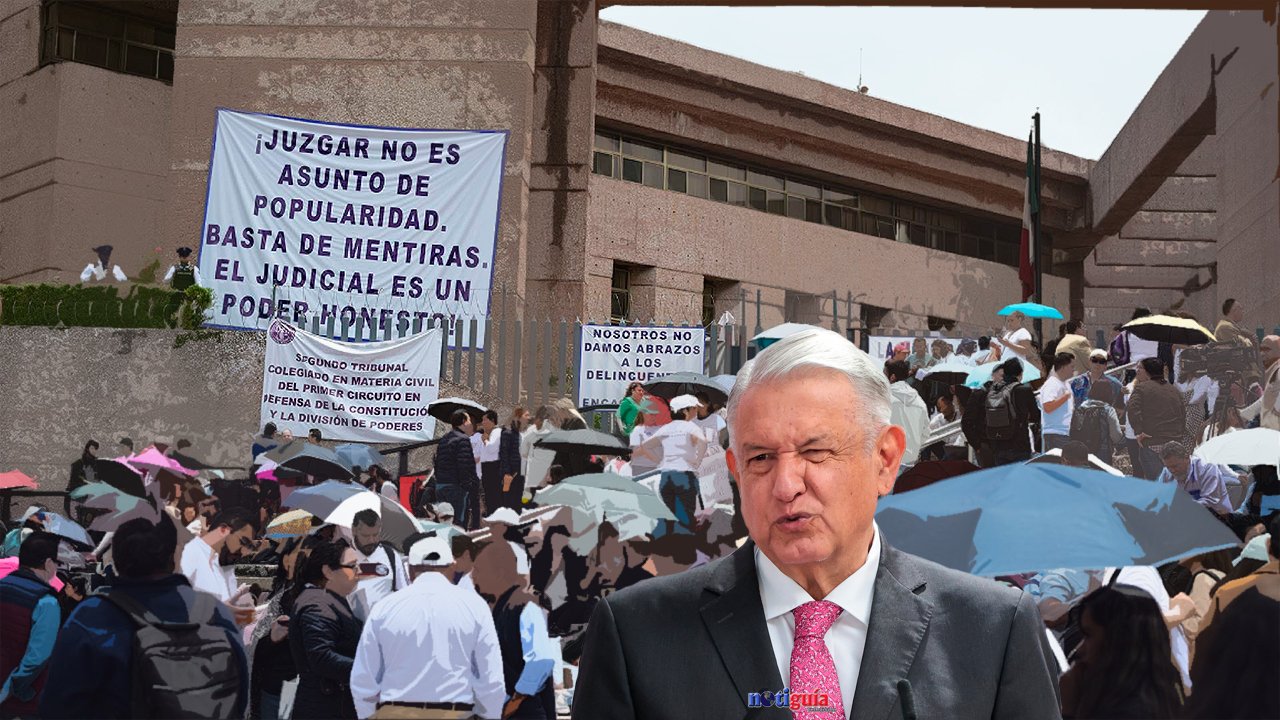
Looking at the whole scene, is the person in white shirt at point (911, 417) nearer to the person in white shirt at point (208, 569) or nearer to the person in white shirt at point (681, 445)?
the person in white shirt at point (681, 445)

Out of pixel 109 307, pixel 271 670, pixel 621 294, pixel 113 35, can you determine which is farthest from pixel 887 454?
pixel 621 294

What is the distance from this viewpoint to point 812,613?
6.96 ft

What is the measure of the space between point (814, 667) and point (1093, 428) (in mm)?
12742

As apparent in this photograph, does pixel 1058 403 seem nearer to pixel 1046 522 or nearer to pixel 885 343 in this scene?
pixel 885 343

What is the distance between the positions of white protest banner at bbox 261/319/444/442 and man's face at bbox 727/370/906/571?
16008mm

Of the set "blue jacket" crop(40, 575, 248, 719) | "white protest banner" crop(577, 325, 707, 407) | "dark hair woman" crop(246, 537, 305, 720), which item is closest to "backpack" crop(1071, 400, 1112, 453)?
"white protest banner" crop(577, 325, 707, 407)

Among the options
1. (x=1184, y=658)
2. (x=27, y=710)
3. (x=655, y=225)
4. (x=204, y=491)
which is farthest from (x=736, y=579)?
(x=655, y=225)

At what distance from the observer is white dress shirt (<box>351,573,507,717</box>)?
723cm

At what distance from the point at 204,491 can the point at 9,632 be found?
7.78 meters

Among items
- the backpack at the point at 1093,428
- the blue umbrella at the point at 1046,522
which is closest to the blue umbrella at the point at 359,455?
the backpack at the point at 1093,428

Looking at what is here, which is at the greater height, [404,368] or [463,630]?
[404,368]

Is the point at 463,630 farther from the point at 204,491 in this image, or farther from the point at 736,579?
the point at 204,491

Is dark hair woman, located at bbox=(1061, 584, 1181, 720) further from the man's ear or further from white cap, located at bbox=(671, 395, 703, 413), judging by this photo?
white cap, located at bbox=(671, 395, 703, 413)

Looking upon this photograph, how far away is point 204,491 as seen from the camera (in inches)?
650
